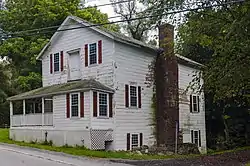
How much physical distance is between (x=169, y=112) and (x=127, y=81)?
4.23 meters

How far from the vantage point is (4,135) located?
1157 inches

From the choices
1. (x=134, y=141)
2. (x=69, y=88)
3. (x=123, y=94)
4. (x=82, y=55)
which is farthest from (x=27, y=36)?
(x=134, y=141)

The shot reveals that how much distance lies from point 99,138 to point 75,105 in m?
2.62

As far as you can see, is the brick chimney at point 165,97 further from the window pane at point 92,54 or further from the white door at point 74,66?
the white door at point 74,66

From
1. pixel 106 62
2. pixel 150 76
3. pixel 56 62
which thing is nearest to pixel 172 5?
pixel 106 62

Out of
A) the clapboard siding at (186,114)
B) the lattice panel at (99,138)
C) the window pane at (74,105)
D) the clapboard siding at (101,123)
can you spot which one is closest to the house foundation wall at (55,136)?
the lattice panel at (99,138)

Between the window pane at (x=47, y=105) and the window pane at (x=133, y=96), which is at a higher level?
the window pane at (x=133, y=96)

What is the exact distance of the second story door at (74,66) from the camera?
83.6 feet

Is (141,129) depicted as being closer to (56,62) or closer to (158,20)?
(56,62)

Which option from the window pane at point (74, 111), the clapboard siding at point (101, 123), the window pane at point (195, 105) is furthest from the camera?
the window pane at point (195, 105)

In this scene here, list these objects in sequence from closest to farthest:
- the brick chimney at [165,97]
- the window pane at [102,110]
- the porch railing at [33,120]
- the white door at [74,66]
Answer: the window pane at [102,110]
the porch railing at [33,120]
the white door at [74,66]
the brick chimney at [165,97]

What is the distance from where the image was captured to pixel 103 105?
22.9m

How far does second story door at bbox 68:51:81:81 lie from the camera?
83.6 ft

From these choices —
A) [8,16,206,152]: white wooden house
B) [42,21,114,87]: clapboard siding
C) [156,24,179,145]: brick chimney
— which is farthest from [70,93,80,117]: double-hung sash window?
[156,24,179,145]: brick chimney
